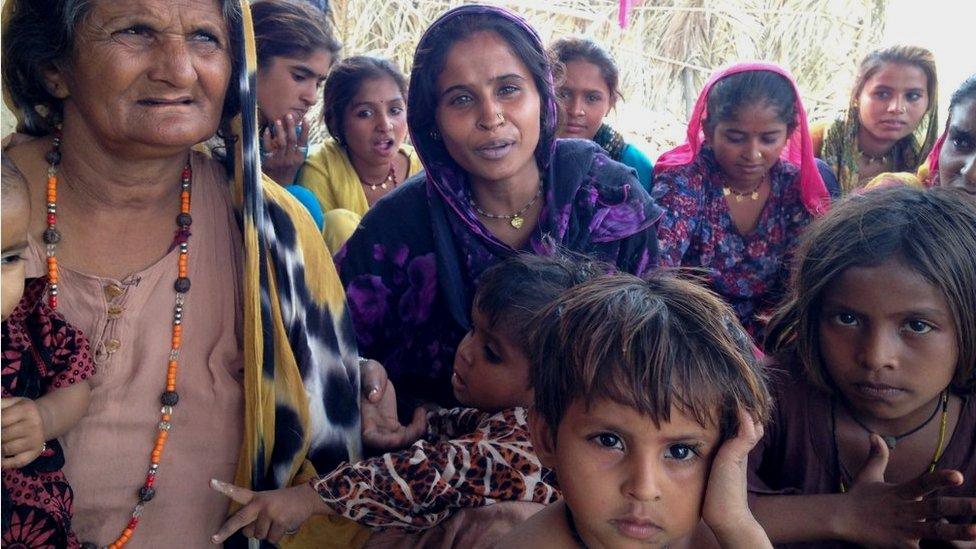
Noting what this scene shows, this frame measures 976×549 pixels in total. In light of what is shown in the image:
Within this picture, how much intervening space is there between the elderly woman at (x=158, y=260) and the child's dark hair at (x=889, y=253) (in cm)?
118

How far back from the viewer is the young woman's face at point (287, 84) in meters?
4.03

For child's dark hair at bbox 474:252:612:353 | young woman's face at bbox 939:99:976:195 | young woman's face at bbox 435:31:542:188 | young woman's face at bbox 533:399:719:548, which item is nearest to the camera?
young woman's face at bbox 533:399:719:548

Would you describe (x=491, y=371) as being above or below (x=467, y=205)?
below

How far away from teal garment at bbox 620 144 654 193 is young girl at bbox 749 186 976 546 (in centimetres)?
209

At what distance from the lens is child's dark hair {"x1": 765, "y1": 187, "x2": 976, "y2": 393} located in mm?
1948

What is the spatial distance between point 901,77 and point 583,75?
1601 millimetres

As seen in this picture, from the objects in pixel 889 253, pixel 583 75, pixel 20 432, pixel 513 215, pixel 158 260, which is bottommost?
pixel 20 432

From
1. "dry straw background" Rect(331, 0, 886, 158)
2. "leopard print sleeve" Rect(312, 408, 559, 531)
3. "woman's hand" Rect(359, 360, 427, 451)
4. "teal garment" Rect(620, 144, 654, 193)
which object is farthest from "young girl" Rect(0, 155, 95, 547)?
"dry straw background" Rect(331, 0, 886, 158)

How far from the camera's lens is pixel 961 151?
123 inches

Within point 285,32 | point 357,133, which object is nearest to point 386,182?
point 357,133

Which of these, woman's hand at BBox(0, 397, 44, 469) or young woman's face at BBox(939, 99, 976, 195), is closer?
woman's hand at BBox(0, 397, 44, 469)

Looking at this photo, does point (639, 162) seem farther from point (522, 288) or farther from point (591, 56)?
point (522, 288)

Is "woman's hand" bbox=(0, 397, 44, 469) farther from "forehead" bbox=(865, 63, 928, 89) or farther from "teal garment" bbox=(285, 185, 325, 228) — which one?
"forehead" bbox=(865, 63, 928, 89)

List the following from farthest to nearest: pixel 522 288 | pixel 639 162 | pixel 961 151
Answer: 1. pixel 639 162
2. pixel 961 151
3. pixel 522 288
